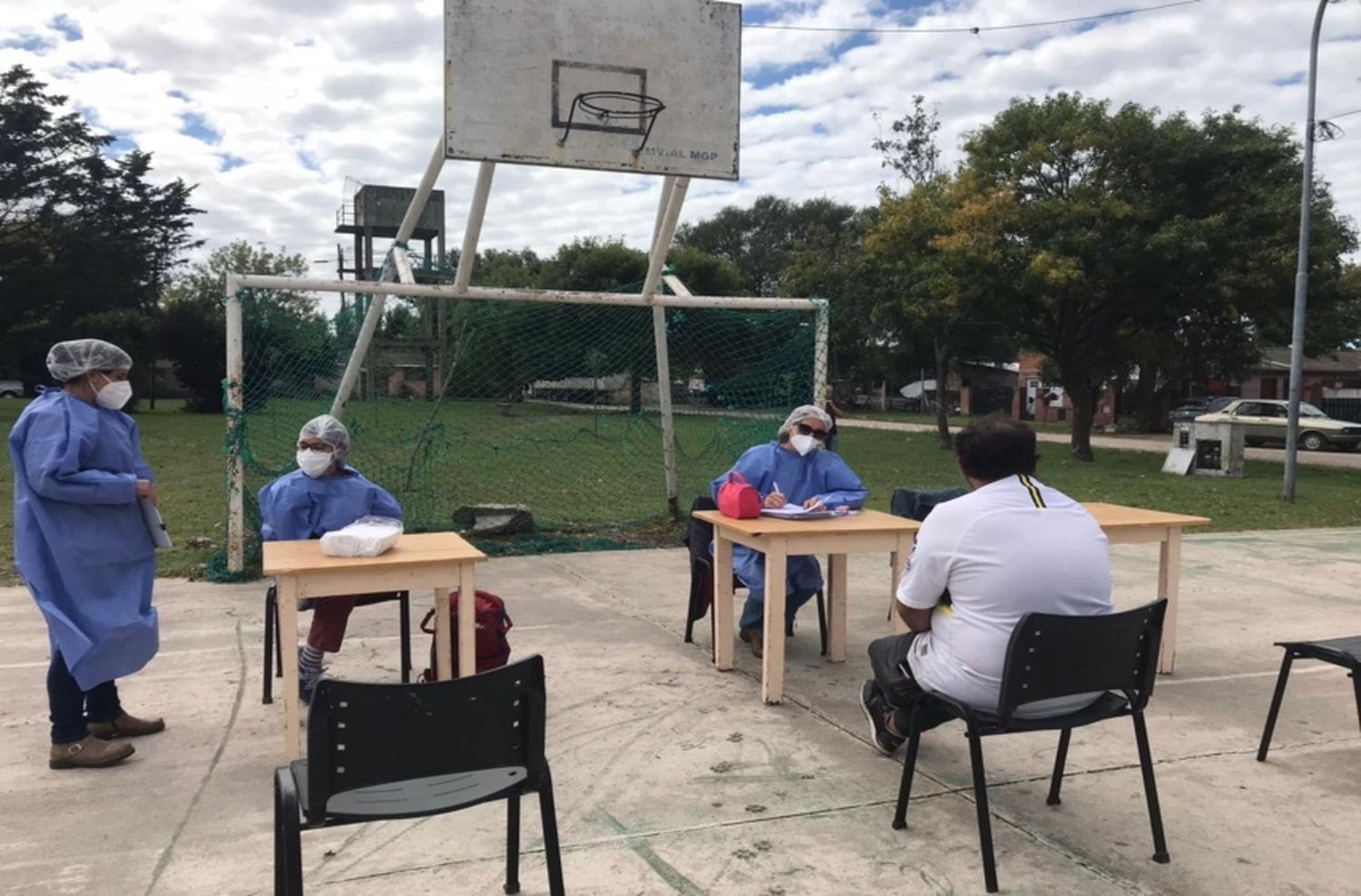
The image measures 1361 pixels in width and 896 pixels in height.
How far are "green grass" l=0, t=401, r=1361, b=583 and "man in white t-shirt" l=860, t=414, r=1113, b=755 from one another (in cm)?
585

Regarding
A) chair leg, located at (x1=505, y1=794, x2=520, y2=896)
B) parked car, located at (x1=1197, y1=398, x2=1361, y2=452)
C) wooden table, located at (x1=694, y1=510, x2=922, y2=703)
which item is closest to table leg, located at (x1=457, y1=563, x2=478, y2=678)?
chair leg, located at (x1=505, y1=794, x2=520, y2=896)

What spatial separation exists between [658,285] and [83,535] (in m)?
5.71

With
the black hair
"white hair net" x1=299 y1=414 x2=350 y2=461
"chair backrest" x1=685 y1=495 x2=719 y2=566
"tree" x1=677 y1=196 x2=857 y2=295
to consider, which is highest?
"tree" x1=677 y1=196 x2=857 y2=295

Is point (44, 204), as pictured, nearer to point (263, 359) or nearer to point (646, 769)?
point (263, 359)

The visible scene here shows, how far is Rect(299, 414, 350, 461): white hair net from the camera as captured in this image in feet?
13.9

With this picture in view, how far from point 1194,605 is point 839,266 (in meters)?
17.3

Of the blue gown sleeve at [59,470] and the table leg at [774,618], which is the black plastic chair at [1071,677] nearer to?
the table leg at [774,618]

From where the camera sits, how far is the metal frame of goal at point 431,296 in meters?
7.10

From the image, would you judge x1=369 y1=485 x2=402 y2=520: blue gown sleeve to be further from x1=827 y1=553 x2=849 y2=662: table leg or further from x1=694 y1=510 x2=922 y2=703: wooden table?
x1=827 y1=553 x2=849 y2=662: table leg

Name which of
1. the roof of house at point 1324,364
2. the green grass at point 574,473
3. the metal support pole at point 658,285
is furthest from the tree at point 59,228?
the roof of house at point 1324,364

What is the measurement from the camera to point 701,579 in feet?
18.0

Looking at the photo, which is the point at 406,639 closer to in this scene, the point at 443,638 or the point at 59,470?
the point at 443,638

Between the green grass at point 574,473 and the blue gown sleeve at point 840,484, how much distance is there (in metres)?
3.82

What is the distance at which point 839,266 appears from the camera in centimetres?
2297
